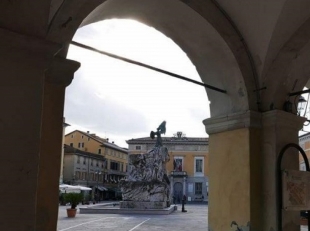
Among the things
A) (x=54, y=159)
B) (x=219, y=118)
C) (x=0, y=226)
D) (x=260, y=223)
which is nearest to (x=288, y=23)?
(x=219, y=118)

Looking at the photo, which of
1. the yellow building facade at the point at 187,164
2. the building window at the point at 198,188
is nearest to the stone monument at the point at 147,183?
the yellow building facade at the point at 187,164

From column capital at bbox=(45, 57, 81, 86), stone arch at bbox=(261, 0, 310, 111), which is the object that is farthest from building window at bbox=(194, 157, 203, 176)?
column capital at bbox=(45, 57, 81, 86)

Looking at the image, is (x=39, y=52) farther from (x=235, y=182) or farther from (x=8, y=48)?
(x=235, y=182)

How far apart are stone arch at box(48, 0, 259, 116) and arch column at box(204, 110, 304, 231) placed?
9.8 inches

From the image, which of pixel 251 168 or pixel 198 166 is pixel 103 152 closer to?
pixel 198 166

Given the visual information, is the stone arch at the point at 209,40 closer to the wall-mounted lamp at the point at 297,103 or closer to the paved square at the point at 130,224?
the wall-mounted lamp at the point at 297,103

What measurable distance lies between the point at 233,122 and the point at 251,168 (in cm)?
59

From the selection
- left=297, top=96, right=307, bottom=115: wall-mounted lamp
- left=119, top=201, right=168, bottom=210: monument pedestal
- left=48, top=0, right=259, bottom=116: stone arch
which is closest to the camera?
left=48, top=0, right=259, bottom=116: stone arch

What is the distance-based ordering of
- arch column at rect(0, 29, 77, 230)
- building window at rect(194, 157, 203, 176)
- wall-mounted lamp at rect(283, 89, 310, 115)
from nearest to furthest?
1. arch column at rect(0, 29, 77, 230)
2. wall-mounted lamp at rect(283, 89, 310, 115)
3. building window at rect(194, 157, 203, 176)

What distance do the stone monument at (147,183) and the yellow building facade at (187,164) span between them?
87.5ft

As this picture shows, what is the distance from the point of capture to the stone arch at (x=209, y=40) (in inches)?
177

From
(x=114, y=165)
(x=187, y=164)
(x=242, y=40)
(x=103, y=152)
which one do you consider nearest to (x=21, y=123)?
(x=242, y=40)

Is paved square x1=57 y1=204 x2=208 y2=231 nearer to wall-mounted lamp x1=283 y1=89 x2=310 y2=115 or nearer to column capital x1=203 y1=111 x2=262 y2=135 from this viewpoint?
column capital x1=203 y1=111 x2=262 y2=135

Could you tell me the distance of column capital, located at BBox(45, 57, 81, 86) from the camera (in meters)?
3.37
